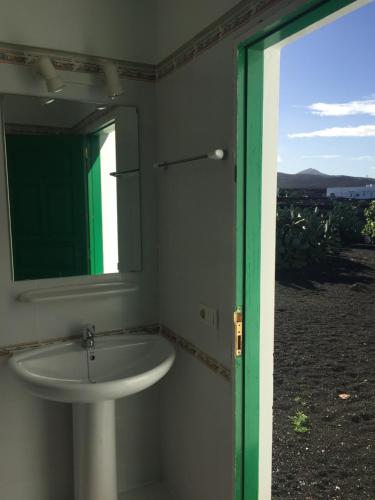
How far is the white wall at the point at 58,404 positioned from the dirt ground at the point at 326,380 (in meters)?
0.71

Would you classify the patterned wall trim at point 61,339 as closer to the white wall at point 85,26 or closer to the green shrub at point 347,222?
the green shrub at point 347,222

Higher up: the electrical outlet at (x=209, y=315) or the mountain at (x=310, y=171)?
the mountain at (x=310, y=171)

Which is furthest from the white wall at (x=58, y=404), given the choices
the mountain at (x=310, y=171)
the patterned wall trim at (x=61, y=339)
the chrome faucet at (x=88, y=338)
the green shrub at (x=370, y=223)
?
the green shrub at (x=370, y=223)

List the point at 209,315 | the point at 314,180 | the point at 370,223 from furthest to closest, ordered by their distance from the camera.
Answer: the point at 209,315
the point at 314,180
the point at 370,223

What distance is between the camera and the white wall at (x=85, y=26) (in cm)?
182

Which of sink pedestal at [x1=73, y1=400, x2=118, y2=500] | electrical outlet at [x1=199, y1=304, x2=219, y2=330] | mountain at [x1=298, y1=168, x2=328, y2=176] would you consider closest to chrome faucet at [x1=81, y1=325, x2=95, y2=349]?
sink pedestal at [x1=73, y1=400, x2=118, y2=500]

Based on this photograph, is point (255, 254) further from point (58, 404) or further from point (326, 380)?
point (58, 404)

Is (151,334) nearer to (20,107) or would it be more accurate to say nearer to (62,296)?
(62,296)

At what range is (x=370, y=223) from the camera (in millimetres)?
1352

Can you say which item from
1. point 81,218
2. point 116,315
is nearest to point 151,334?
point 116,315

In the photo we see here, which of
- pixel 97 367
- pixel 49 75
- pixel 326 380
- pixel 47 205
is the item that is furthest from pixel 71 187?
pixel 326 380

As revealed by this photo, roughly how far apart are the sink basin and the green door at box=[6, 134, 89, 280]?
35 centimetres

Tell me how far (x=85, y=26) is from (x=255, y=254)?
1.26 m

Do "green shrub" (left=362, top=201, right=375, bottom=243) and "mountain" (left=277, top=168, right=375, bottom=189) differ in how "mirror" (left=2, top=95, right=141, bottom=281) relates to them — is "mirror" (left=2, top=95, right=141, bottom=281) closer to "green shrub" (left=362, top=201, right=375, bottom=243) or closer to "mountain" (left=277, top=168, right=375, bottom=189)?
"mountain" (left=277, top=168, right=375, bottom=189)
